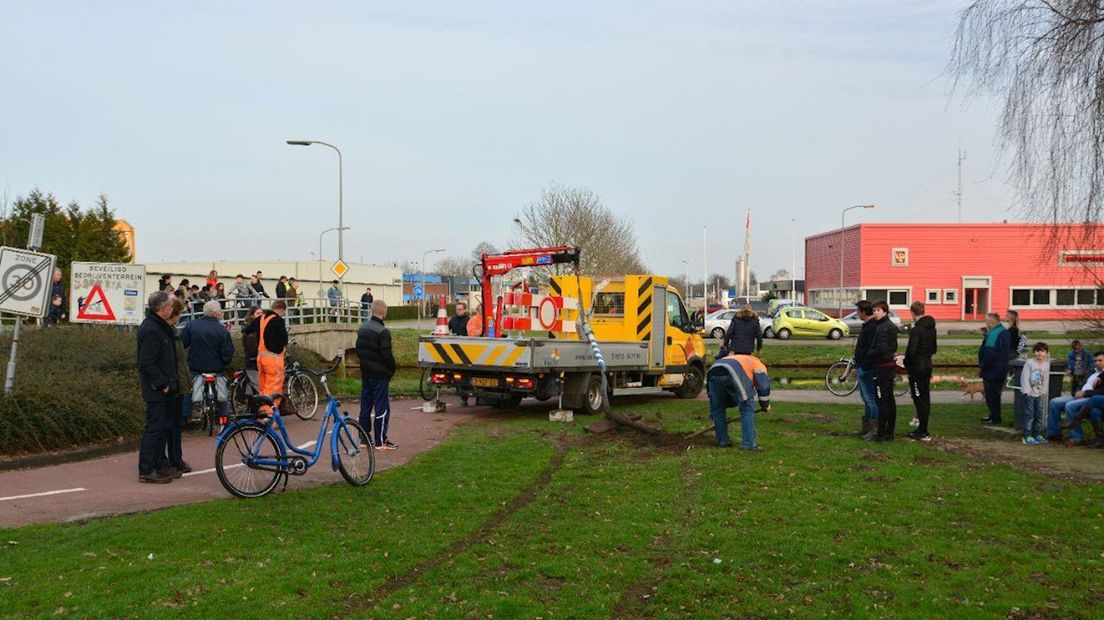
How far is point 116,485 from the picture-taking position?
9258 millimetres

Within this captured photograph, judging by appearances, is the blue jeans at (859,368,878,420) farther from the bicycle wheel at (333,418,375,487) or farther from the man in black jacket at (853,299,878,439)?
the bicycle wheel at (333,418,375,487)

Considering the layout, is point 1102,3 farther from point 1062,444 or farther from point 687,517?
point 687,517

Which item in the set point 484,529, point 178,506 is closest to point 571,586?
point 484,529

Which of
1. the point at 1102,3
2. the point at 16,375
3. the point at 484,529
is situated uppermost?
the point at 1102,3

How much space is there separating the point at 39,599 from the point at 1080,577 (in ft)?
21.8

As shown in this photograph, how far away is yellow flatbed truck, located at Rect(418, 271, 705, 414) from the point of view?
15.3 m

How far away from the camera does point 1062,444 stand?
12.2 metres

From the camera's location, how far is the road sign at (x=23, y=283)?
1191 centimetres

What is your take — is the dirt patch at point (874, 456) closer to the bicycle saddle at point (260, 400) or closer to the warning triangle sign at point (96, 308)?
the bicycle saddle at point (260, 400)

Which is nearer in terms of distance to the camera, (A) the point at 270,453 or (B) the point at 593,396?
(A) the point at 270,453

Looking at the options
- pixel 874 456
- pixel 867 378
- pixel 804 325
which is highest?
pixel 804 325

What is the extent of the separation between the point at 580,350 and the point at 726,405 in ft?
15.1

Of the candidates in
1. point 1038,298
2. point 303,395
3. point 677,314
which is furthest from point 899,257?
point 303,395

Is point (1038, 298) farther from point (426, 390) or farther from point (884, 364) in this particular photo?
point (884, 364)
